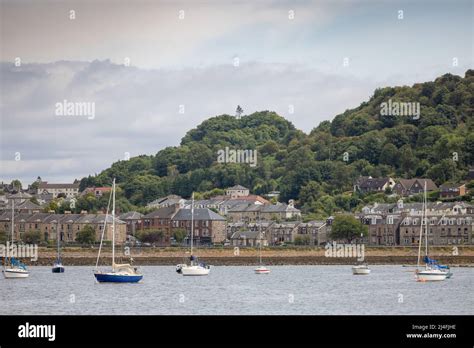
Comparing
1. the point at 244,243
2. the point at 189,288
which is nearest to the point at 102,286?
the point at 189,288

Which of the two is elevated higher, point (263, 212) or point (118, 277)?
point (263, 212)

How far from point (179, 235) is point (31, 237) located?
15110mm

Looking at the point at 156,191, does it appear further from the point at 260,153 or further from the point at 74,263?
the point at 74,263

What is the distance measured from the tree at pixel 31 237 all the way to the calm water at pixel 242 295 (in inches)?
1291

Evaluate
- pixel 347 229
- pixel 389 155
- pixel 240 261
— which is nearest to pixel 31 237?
pixel 240 261

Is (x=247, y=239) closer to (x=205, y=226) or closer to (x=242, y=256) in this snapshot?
(x=205, y=226)

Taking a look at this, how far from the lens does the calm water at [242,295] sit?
4656 centimetres

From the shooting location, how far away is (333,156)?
156 metres

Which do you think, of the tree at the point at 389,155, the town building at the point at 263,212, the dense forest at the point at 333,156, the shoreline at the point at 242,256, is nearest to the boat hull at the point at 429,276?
the shoreline at the point at 242,256

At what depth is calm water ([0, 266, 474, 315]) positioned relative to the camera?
46.6 meters

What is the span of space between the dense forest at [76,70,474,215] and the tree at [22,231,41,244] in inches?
1032

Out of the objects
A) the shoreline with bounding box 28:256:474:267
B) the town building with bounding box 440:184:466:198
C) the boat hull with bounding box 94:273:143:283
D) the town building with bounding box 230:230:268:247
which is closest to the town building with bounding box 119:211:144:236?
the town building with bounding box 230:230:268:247

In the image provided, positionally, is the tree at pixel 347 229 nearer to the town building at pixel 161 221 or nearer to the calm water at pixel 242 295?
the town building at pixel 161 221
